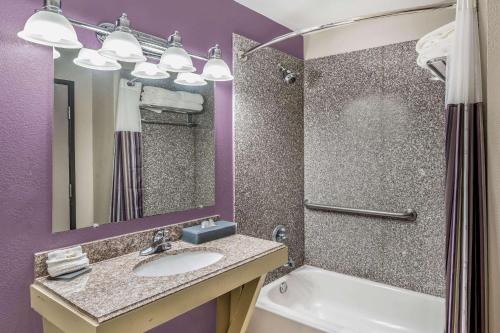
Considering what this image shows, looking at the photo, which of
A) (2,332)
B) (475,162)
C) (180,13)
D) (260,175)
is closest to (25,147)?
(2,332)

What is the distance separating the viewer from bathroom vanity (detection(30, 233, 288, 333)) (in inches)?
40.8

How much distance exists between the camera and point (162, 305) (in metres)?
1.13

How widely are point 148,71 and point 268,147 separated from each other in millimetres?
1083

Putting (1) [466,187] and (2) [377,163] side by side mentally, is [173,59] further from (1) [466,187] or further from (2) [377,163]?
(2) [377,163]

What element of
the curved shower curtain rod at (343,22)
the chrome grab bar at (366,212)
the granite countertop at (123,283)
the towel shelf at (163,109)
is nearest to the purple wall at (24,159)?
the granite countertop at (123,283)

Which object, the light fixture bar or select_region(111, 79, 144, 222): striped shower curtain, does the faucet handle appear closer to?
select_region(111, 79, 144, 222): striped shower curtain

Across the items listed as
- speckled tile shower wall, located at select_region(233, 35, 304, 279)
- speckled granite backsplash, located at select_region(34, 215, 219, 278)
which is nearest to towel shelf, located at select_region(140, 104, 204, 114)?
speckled tile shower wall, located at select_region(233, 35, 304, 279)

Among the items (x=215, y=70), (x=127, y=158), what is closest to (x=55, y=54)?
(x=127, y=158)

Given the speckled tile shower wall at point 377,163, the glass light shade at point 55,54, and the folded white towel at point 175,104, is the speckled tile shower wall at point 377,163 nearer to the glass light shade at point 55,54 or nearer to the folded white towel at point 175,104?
the folded white towel at point 175,104

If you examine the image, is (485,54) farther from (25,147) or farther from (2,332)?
(2,332)

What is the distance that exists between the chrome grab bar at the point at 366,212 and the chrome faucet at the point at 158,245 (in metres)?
1.42

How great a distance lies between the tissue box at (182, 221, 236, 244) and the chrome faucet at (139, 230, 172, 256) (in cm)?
12

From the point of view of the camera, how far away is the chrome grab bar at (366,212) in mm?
2295

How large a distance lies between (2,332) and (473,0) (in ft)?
6.95
